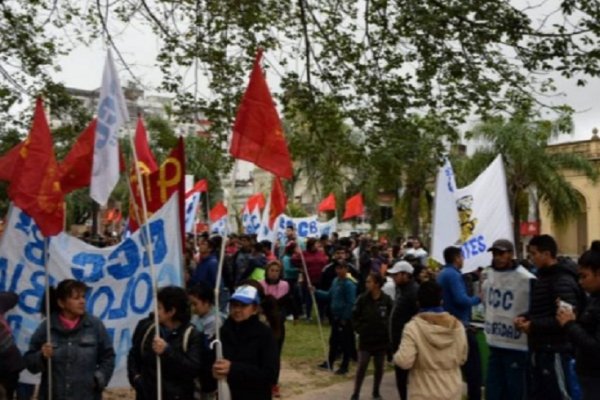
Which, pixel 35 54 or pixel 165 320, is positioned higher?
pixel 35 54

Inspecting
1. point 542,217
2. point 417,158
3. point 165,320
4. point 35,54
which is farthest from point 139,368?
point 542,217

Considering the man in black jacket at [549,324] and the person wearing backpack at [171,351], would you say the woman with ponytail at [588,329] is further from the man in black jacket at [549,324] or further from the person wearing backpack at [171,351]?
the person wearing backpack at [171,351]

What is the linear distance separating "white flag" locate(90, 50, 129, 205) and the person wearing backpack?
1.01 meters

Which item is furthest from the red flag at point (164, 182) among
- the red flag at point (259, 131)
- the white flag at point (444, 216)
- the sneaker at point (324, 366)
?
the sneaker at point (324, 366)

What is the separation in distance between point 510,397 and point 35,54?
6.86 metres

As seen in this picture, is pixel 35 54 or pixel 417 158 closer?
pixel 417 158

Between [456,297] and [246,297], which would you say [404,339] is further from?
[456,297]

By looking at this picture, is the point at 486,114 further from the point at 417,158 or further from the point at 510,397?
the point at 510,397

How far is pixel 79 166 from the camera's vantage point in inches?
268

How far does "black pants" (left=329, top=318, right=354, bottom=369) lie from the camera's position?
10430 millimetres

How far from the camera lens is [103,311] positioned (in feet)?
23.3

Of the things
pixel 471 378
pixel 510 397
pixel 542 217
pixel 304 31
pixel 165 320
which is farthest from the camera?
pixel 542 217

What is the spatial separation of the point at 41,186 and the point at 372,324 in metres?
3.90

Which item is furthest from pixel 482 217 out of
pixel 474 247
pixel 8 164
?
pixel 8 164
